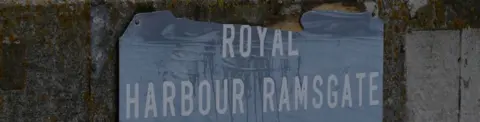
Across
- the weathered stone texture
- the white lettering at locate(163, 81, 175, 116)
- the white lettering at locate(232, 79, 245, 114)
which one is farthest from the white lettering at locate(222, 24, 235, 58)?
the weathered stone texture

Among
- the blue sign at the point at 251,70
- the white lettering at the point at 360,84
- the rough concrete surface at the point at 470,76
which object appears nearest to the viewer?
the blue sign at the point at 251,70

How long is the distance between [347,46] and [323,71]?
0.14 m

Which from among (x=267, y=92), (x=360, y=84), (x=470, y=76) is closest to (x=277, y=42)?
(x=267, y=92)

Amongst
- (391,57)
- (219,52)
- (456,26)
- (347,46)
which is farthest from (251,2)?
(456,26)

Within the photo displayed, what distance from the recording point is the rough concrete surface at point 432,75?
3.09 m

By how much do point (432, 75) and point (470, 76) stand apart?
0.59ft

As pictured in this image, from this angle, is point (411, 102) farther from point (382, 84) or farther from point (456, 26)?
point (456, 26)

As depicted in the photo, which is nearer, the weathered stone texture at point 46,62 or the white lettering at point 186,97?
the weathered stone texture at point 46,62

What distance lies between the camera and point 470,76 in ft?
10.5

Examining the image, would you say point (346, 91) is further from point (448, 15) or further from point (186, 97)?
point (186, 97)

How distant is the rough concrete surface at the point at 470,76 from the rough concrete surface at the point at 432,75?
0.03m

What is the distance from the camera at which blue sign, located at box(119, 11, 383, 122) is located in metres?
2.65

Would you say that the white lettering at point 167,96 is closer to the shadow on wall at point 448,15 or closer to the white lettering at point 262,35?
the white lettering at point 262,35

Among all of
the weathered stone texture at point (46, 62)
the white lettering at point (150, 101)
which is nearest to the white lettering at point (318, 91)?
the white lettering at point (150, 101)
